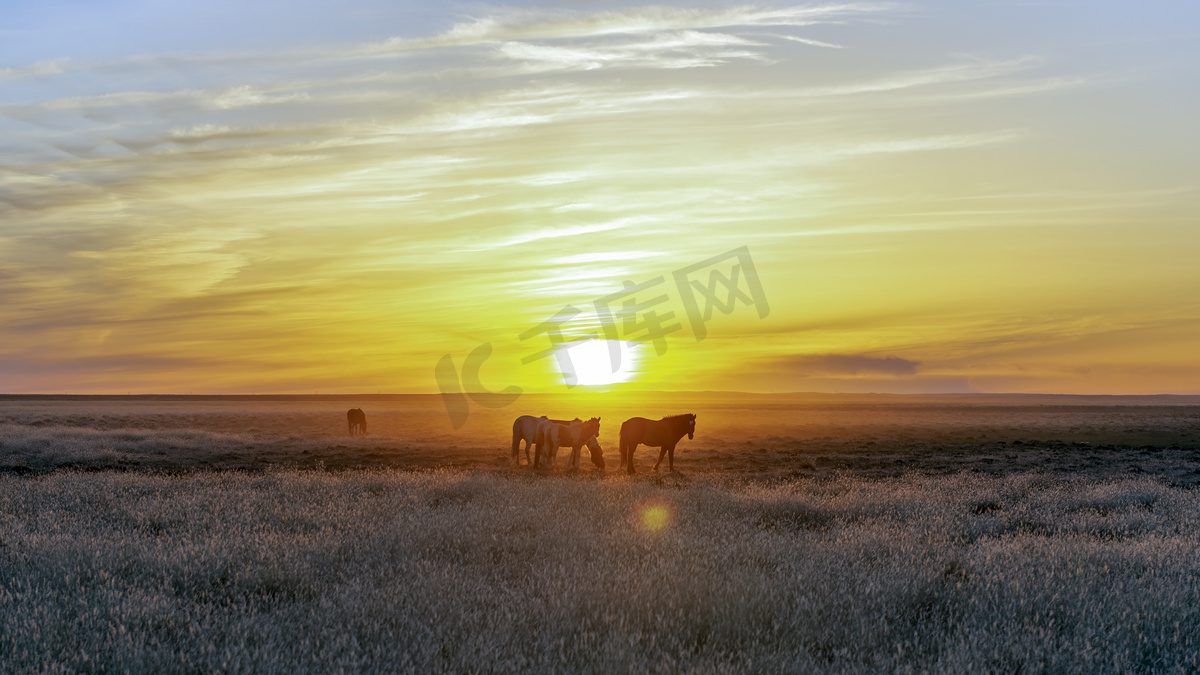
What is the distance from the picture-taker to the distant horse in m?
21.8

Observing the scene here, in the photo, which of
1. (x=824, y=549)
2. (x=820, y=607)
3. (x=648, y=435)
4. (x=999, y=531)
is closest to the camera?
(x=820, y=607)

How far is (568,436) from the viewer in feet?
71.5

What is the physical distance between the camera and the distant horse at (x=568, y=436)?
21.8m

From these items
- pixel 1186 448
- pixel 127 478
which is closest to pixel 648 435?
pixel 127 478

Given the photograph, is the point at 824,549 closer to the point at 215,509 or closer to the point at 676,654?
the point at 676,654

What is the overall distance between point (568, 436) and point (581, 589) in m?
15.1

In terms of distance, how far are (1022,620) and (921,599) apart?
0.84 metres

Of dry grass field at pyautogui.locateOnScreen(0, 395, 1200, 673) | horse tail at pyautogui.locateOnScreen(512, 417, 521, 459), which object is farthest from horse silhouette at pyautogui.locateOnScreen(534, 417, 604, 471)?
dry grass field at pyautogui.locateOnScreen(0, 395, 1200, 673)

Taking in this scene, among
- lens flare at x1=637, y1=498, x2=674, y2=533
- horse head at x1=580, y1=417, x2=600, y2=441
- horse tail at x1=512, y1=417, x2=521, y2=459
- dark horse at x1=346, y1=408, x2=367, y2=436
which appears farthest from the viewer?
dark horse at x1=346, y1=408, x2=367, y2=436

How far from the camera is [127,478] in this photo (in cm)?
1580

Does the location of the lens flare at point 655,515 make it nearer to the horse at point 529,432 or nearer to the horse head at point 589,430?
the horse head at point 589,430

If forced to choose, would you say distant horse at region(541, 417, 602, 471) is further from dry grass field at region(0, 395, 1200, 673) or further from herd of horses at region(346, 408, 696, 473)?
dry grass field at region(0, 395, 1200, 673)

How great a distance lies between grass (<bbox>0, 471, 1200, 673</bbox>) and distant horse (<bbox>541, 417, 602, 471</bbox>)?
947 cm

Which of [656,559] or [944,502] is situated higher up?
[656,559]
